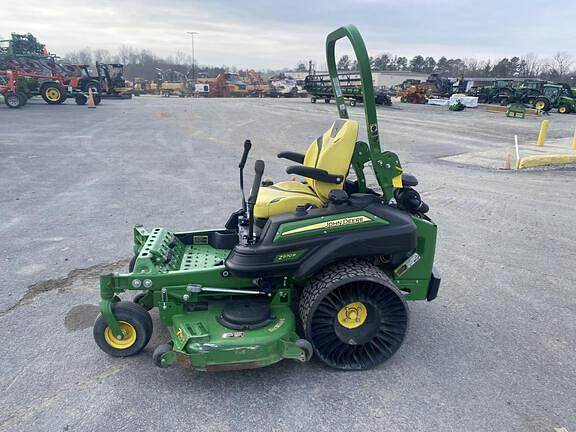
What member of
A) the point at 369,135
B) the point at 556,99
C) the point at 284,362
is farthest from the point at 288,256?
the point at 556,99

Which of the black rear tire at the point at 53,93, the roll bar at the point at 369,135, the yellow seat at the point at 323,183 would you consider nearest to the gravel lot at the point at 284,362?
the yellow seat at the point at 323,183

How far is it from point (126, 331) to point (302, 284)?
52.3 inches

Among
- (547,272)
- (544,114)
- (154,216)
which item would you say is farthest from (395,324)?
→ (544,114)

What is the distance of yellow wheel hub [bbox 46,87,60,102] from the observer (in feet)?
73.0

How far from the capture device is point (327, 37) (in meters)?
3.81

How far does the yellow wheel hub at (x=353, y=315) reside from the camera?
3129mm

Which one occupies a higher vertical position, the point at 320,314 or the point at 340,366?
the point at 320,314

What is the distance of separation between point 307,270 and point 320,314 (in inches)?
12.9

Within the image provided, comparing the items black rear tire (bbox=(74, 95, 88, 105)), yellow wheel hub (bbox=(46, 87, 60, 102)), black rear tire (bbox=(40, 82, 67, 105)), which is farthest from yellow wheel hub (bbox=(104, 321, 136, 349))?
black rear tire (bbox=(74, 95, 88, 105))

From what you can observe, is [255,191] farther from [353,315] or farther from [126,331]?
[126,331]

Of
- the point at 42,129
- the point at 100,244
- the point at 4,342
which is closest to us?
the point at 4,342

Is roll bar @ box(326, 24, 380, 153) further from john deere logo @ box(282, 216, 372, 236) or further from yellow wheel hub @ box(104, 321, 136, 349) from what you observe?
yellow wheel hub @ box(104, 321, 136, 349)

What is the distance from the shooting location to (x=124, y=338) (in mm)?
3213

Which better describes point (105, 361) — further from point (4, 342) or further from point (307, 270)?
point (307, 270)
